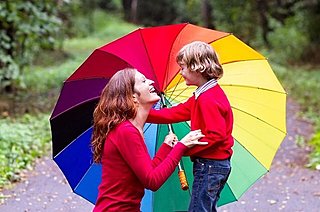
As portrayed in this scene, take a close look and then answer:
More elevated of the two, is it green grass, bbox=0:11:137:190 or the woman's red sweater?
the woman's red sweater

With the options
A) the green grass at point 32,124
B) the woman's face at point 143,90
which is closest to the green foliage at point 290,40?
the green grass at point 32,124

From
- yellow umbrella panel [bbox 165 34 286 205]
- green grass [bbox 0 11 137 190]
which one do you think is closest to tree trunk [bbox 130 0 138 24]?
green grass [bbox 0 11 137 190]

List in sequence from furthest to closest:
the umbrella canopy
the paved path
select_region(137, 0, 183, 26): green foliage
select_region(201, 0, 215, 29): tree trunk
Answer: select_region(137, 0, 183, 26): green foliage, select_region(201, 0, 215, 29): tree trunk, the paved path, the umbrella canopy

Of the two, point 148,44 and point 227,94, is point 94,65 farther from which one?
point 227,94

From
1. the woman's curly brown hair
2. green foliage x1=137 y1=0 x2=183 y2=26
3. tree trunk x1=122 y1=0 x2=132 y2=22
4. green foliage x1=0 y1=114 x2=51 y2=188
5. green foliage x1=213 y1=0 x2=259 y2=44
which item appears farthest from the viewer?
tree trunk x1=122 y1=0 x2=132 y2=22

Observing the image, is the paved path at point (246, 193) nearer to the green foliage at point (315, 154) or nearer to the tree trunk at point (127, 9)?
the green foliage at point (315, 154)

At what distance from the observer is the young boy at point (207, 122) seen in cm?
366

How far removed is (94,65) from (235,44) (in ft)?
3.43

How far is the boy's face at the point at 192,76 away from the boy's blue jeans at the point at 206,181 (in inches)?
19.5

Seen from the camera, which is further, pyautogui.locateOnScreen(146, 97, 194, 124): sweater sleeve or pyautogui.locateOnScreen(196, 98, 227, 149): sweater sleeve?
pyautogui.locateOnScreen(146, 97, 194, 124): sweater sleeve

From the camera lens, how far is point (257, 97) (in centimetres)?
430

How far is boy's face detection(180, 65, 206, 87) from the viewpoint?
3756mm

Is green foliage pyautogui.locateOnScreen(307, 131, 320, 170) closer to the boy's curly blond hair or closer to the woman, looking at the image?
the boy's curly blond hair

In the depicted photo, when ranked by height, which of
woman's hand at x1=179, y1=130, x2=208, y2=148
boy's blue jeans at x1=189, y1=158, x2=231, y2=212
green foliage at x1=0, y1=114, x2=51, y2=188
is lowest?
green foliage at x1=0, y1=114, x2=51, y2=188
